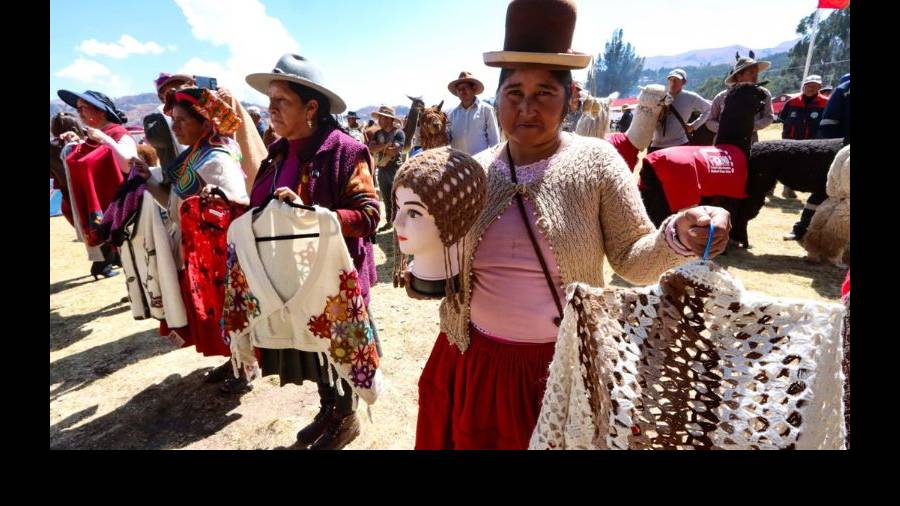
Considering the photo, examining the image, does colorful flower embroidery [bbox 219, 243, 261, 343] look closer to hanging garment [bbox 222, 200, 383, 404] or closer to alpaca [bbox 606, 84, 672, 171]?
hanging garment [bbox 222, 200, 383, 404]

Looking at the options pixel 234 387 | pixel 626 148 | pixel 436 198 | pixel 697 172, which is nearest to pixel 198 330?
pixel 234 387

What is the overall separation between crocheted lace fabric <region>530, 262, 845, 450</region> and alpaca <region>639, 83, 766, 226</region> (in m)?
3.80

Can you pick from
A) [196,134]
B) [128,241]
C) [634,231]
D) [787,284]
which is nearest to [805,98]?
[787,284]

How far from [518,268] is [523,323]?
190 millimetres

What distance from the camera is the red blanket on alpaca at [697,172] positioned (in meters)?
4.23

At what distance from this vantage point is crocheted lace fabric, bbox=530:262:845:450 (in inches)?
32.9

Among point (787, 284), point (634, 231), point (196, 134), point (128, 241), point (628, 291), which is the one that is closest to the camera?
point (628, 291)

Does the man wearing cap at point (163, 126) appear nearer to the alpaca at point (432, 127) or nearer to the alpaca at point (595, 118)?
the alpaca at point (432, 127)

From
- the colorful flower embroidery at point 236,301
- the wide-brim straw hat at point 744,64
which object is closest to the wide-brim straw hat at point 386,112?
the wide-brim straw hat at point 744,64

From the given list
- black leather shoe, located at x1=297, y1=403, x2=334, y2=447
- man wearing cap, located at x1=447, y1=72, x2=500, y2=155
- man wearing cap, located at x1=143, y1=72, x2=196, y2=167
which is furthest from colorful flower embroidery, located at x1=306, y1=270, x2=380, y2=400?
man wearing cap, located at x1=447, y1=72, x2=500, y2=155

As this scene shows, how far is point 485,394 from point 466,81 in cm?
516

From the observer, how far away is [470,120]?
18.8ft

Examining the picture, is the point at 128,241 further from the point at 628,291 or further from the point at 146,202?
the point at 628,291

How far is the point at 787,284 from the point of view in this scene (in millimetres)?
4816
